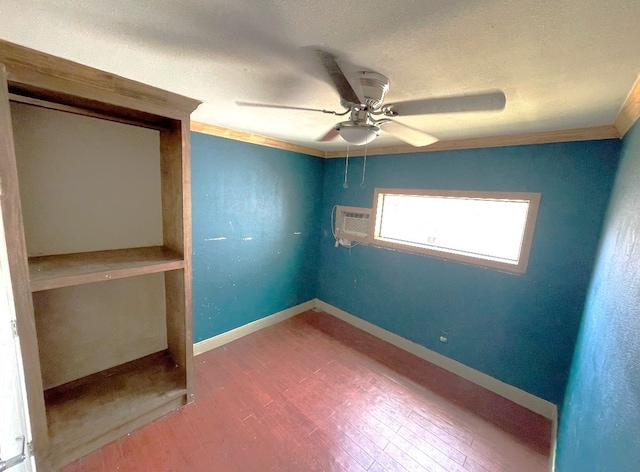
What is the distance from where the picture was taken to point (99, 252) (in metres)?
1.79

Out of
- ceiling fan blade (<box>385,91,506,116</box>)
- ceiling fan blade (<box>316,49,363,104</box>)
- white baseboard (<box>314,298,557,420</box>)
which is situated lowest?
white baseboard (<box>314,298,557,420</box>)

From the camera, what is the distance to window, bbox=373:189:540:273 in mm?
2186

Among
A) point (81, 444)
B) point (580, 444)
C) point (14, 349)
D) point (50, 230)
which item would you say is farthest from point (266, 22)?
point (81, 444)

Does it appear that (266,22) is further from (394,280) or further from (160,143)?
(394,280)

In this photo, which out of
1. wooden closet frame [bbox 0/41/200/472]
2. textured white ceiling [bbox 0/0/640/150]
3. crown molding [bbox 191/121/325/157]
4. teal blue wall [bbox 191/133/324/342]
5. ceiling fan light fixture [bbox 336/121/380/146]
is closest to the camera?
textured white ceiling [bbox 0/0/640/150]

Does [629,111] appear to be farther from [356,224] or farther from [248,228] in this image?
[248,228]

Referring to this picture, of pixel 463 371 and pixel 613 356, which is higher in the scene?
pixel 613 356

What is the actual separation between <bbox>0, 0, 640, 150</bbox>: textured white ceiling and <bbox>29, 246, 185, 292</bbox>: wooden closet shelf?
3.39ft

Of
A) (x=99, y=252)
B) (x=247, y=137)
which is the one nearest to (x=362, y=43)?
(x=247, y=137)

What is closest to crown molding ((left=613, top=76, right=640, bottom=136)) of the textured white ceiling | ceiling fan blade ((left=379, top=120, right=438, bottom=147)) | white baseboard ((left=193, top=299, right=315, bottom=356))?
the textured white ceiling

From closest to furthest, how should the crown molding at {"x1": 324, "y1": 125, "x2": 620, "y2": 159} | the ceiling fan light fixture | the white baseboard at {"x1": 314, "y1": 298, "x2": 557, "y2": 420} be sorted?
the ceiling fan light fixture → the crown molding at {"x1": 324, "y1": 125, "x2": 620, "y2": 159} → the white baseboard at {"x1": 314, "y1": 298, "x2": 557, "y2": 420}

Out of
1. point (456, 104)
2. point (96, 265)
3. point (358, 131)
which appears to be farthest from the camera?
point (96, 265)

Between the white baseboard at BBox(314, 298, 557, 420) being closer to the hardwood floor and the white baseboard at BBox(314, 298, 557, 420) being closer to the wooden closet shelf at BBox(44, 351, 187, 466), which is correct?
the hardwood floor

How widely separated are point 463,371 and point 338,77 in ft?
8.98
